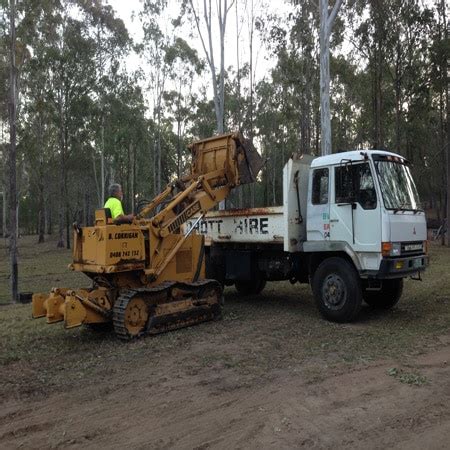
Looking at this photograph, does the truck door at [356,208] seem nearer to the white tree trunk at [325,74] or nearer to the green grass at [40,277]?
the white tree trunk at [325,74]

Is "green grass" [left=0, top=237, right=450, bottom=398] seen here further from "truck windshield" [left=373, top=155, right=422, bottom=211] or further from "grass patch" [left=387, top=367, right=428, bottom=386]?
"truck windshield" [left=373, top=155, right=422, bottom=211]

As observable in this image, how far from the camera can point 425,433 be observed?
4047 mm

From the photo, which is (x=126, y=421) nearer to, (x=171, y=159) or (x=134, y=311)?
(x=134, y=311)

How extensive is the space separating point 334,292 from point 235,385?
3.42 meters

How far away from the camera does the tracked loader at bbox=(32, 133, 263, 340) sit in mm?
7199

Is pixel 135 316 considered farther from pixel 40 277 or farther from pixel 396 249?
pixel 40 277

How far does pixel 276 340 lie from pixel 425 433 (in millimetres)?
3294

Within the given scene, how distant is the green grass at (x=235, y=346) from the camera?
5805mm

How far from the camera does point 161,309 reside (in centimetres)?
758

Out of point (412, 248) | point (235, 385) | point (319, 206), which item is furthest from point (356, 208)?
point (235, 385)

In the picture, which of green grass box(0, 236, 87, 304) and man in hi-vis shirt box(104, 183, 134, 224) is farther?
green grass box(0, 236, 87, 304)

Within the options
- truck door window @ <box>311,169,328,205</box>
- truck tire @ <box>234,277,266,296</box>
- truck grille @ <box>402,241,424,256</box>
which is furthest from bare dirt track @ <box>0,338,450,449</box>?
truck tire @ <box>234,277,266,296</box>

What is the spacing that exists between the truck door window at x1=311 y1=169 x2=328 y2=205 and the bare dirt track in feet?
11.4

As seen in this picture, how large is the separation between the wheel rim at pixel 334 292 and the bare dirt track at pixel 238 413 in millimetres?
2363
